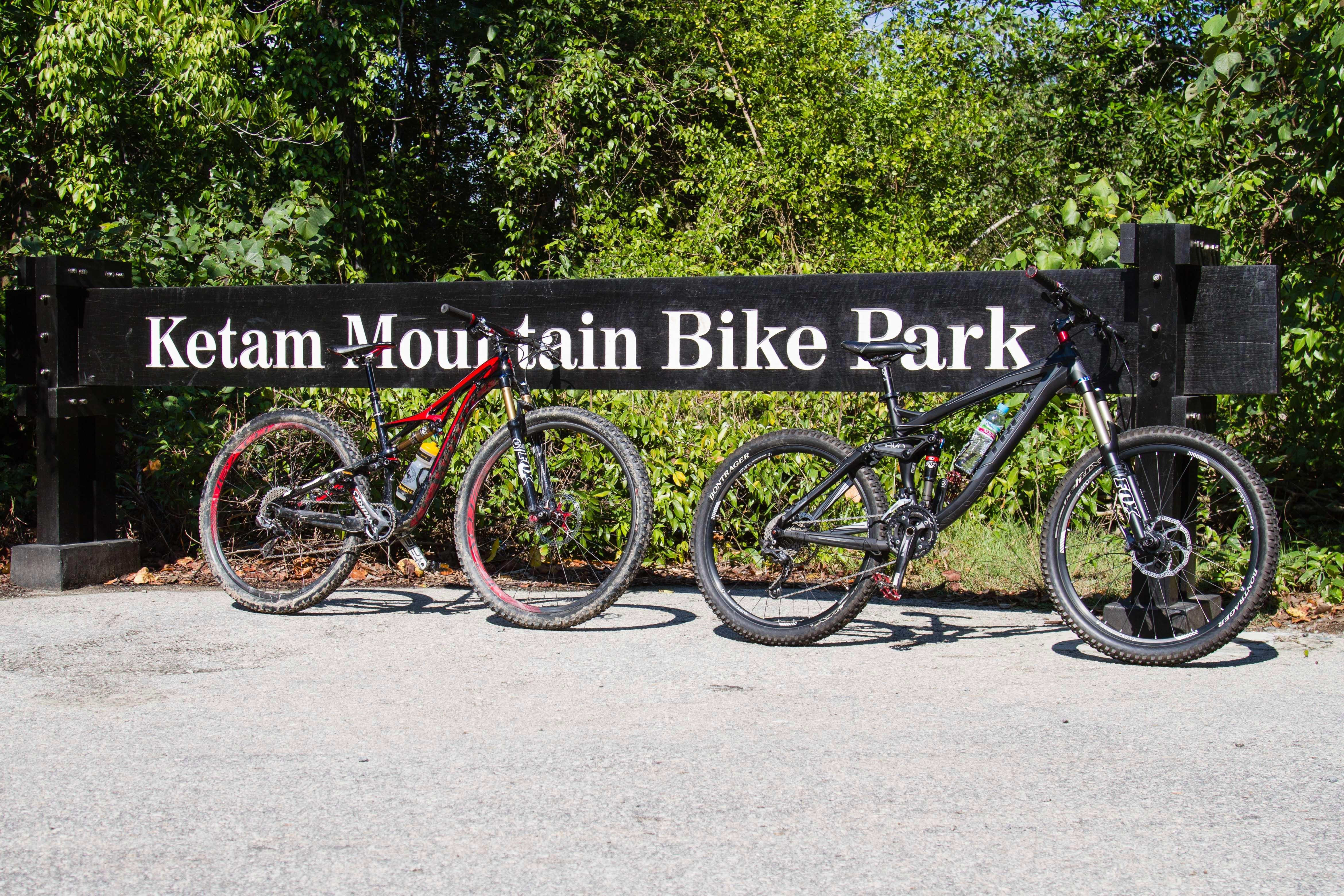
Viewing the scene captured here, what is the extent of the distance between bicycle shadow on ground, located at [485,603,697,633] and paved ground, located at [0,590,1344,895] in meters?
0.04

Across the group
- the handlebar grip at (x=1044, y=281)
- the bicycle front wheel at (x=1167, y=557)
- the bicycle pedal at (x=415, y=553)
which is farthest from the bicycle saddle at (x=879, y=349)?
the bicycle pedal at (x=415, y=553)

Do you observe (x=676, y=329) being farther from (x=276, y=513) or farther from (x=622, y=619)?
(x=276, y=513)

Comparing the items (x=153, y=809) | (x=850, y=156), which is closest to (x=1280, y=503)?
(x=153, y=809)

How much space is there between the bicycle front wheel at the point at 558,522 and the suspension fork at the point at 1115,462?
164 centimetres

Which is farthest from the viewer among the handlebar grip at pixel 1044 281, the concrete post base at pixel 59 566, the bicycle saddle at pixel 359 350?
the concrete post base at pixel 59 566

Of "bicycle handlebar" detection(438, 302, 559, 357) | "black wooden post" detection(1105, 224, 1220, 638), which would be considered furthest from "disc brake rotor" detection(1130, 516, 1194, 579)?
"bicycle handlebar" detection(438, 302, 559, 357)

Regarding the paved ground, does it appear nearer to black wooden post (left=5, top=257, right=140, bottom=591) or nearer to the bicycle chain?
the bicycle chain

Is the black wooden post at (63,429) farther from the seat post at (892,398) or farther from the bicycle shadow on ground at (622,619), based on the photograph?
the seat post at (892,398)

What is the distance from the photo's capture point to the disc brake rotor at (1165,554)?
4.29 metres

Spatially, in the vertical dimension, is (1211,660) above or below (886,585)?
below

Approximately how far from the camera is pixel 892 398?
4.68 meters

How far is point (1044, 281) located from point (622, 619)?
82.9 inches

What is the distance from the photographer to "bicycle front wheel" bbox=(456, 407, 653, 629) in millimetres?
4859

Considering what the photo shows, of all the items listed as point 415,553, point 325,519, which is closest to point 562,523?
point 415,553
